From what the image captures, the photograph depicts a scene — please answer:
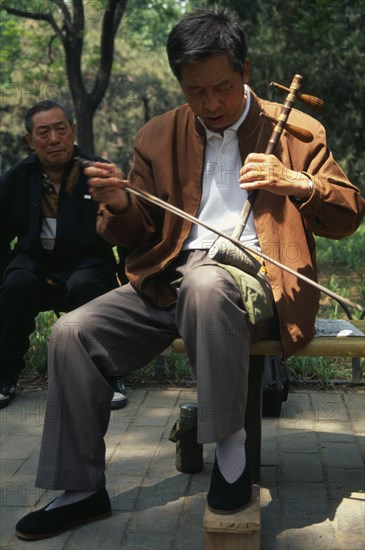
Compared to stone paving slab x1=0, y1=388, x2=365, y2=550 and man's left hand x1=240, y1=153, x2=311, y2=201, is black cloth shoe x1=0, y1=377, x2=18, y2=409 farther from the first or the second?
man's left hand x1=240, y1=153, x2=311, y2=201

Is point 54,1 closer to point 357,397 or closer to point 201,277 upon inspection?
point 357,397

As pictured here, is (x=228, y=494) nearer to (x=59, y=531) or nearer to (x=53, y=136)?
(x=59, y=531)

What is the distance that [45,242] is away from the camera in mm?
4629

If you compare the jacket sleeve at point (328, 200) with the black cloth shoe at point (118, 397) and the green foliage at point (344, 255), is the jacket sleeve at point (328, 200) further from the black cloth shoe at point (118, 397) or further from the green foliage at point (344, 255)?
the green foliage at point (344, 255)

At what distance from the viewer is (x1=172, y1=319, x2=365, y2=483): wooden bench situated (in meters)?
2.98

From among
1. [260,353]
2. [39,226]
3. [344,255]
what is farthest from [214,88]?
[344,255]

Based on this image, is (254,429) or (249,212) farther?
(254,429)

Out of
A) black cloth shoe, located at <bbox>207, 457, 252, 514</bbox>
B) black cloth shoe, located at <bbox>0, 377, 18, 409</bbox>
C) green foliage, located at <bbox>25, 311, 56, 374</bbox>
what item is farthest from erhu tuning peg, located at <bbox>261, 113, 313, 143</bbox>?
green foliage, located at <bbox>25, 311, 56, 374</bbox>

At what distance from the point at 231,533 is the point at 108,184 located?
49.0 inches

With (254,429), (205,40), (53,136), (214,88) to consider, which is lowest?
(254,429)

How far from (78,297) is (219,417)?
183cm

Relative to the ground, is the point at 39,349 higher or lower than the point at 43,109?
lower

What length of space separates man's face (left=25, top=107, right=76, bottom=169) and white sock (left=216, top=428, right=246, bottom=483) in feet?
7.43

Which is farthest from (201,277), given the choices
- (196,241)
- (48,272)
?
(48,272)
